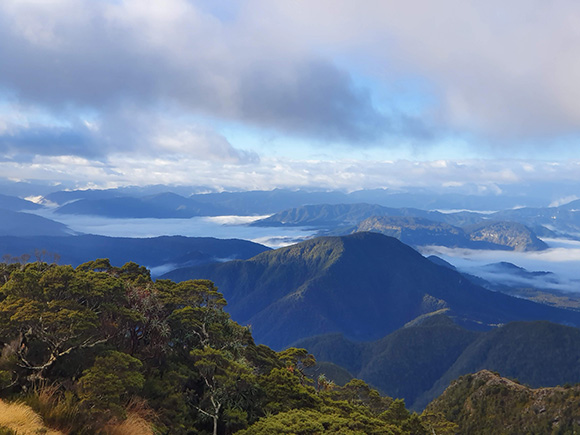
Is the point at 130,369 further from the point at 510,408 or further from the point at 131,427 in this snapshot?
the point at 510,408

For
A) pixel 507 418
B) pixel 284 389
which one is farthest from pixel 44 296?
pixel 507 418

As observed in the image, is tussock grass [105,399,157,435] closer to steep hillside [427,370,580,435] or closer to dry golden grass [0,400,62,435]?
dry golden grass [0,400,62,435]

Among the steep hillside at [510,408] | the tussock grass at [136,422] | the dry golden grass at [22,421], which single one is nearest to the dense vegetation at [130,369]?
the tussock grass at [136,422]

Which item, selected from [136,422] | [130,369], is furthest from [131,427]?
[130,369]

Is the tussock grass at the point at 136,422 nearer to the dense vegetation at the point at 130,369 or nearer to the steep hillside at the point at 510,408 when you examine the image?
the dense vegetation at the point at 130,369

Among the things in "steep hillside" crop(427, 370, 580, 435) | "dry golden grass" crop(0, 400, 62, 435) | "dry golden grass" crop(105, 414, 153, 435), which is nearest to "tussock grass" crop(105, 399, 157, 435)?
"dry golden grass" crop(105, 414, 153, 435)
